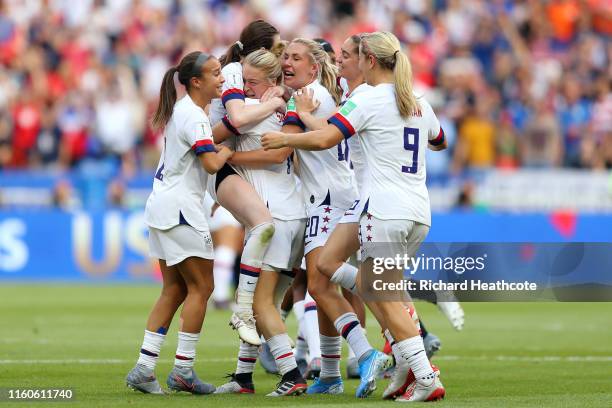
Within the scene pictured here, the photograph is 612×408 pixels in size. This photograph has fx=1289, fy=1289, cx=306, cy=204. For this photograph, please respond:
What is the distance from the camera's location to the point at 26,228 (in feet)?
73.4

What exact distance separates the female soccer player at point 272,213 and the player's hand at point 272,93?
0.11 m

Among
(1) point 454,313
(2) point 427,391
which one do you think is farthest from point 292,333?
(2) point 427,391

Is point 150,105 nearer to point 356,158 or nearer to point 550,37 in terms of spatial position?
point 550,37

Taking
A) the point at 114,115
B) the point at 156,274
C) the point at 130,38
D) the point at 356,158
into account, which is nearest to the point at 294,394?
the point at 356,158

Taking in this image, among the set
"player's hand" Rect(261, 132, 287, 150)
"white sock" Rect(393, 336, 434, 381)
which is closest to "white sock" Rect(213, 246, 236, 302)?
"player's hand" Rect(261, 132, 287, 150)

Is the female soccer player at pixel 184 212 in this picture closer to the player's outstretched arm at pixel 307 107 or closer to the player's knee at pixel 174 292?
the player's knee at pixel 174 292

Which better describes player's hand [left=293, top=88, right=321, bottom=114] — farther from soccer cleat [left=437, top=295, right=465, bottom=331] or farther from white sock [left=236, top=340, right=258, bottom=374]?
soccer cleat [left=437, top=295, right=465, bottom=331]

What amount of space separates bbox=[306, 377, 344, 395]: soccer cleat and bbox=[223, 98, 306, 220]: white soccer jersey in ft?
4.11

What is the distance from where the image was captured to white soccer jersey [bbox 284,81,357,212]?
965 cm

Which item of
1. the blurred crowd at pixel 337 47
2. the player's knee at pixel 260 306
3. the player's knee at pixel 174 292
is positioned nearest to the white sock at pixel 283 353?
the player's knee at pixel 260 306

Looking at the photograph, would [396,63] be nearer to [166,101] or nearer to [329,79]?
[329,79]

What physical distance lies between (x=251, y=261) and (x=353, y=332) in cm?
90

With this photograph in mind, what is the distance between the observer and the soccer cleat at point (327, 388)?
957 centimetres

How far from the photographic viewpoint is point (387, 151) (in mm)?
8703
